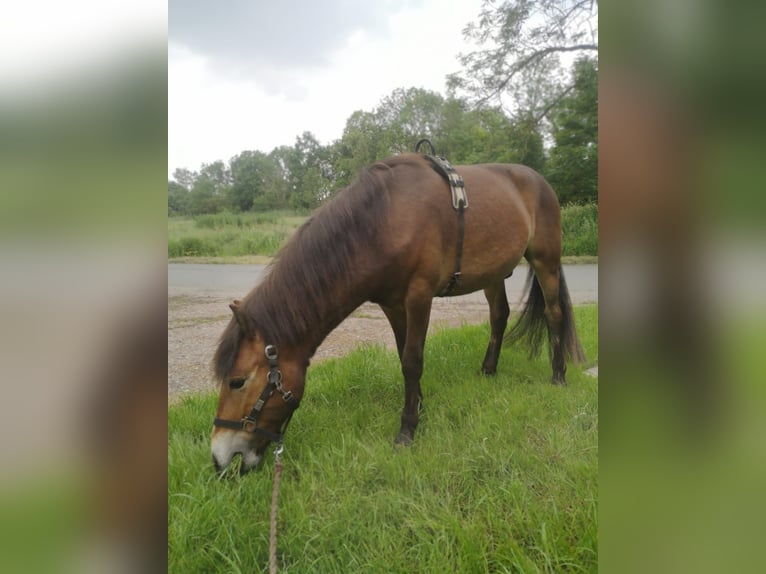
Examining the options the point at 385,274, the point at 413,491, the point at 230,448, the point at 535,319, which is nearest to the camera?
the point at 413,491

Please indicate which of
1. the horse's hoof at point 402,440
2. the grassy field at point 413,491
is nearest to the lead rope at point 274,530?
the grassy field at point 413,491

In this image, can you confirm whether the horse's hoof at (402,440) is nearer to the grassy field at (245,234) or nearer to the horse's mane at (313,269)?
the horse's mane at (313,269)

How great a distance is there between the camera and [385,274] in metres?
1.67

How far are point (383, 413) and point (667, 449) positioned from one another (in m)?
1.43

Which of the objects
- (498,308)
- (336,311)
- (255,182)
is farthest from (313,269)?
(498,308)

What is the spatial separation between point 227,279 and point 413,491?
1394mm

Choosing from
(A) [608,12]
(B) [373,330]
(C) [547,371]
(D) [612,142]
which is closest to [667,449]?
(D) [612,142]

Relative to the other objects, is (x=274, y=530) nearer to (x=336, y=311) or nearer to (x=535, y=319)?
(x=336, y=311)

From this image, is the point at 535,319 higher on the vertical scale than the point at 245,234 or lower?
lower

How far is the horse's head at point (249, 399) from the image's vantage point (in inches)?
53.0

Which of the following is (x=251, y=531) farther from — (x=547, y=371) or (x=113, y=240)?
(x=547, y=371)

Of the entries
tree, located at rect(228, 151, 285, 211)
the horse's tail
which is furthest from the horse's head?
the horse's tail

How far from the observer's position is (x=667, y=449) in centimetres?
44

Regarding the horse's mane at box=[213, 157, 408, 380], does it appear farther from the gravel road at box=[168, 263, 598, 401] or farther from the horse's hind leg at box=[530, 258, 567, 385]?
the horse's hind leg at box=[530, 258, 567, 385]
